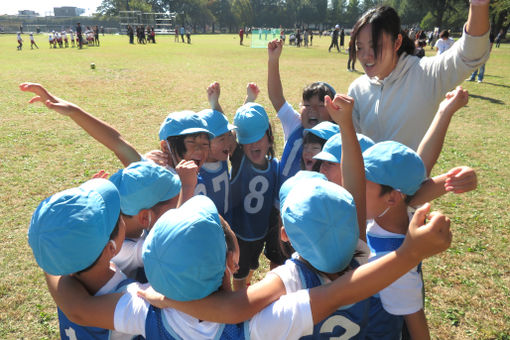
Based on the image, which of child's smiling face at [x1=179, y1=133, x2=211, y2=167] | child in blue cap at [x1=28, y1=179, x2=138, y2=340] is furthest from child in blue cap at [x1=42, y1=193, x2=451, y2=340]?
child's smiling face at [x1=179, y1=133, x2=211, y2=167]

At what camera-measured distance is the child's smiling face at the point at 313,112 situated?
3.06 m

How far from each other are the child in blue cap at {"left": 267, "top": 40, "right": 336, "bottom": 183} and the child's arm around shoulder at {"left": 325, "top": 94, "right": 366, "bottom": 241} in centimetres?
122

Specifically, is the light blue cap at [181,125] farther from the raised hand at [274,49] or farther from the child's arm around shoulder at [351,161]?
the child's arm around shoulder at [351,161]

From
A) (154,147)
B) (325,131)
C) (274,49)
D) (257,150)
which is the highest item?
(274,49)

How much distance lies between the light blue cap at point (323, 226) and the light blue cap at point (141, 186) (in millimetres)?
915

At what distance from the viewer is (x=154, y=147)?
780 cm

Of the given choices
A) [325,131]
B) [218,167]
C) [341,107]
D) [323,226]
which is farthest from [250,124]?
[323,226]

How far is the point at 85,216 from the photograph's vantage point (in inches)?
59.3

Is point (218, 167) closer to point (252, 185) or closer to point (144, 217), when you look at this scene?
point (252, 185)

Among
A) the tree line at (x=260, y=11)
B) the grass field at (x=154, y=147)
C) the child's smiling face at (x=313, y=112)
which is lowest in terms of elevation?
the grass field at (x=154, y=147)

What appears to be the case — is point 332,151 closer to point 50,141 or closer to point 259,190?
point 259,190

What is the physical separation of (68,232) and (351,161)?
1.49 m

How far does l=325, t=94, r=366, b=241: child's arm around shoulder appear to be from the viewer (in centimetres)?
184

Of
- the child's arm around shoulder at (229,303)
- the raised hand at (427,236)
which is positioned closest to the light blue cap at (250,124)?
the child's arm around shoulder at (229,303)
